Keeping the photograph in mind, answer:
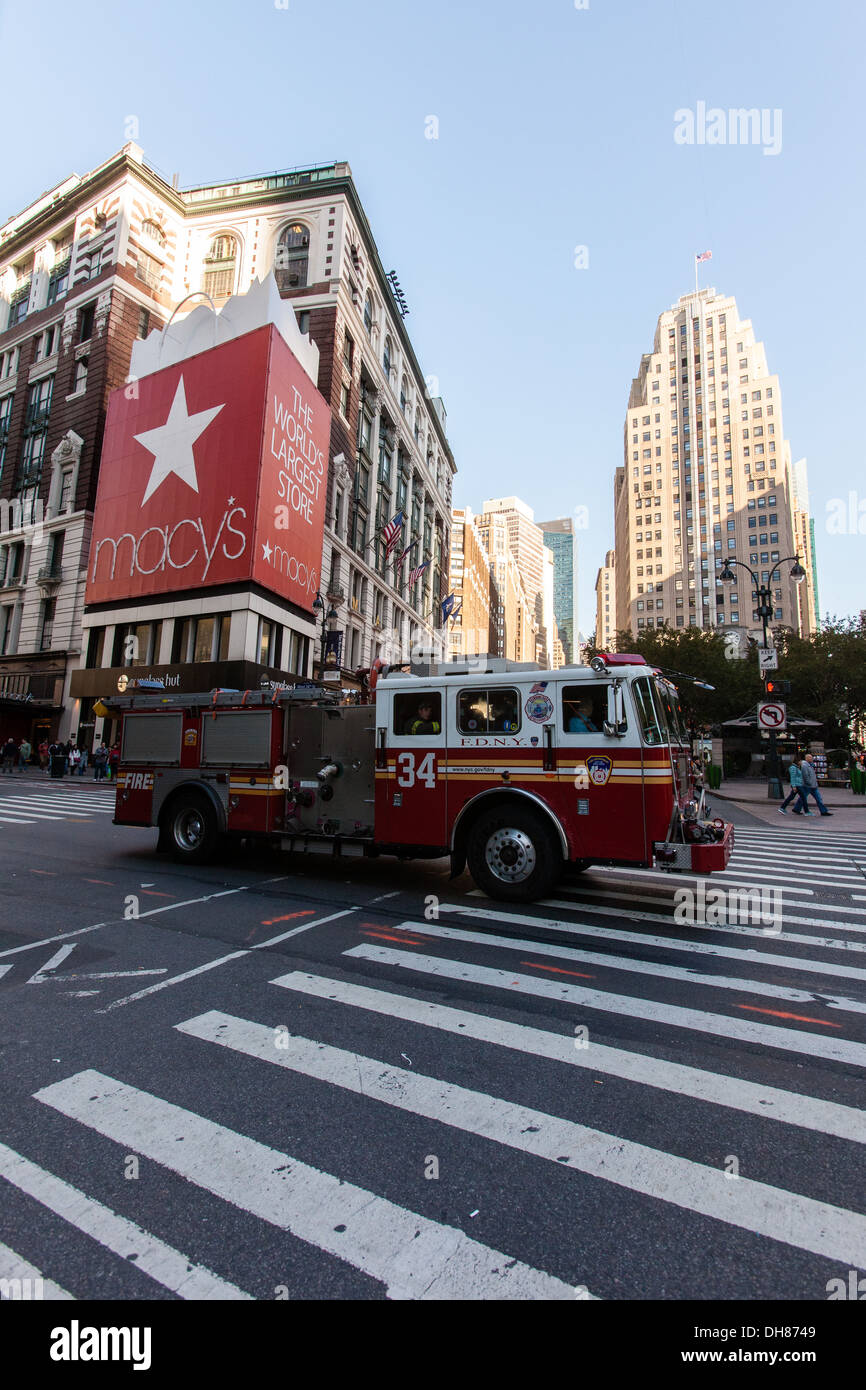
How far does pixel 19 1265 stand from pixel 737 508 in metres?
136

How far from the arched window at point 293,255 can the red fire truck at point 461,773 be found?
4091cm

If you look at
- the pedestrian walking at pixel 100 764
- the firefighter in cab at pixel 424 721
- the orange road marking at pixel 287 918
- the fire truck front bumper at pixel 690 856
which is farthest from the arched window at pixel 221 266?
the fire truck front bumper at pixel 690 856

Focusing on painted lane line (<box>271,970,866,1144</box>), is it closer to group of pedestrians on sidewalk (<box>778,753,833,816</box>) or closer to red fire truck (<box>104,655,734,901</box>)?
red fire truck (<box>104,655,734,901</box>)

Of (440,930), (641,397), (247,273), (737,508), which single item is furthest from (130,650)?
(641,397)

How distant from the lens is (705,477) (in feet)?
406

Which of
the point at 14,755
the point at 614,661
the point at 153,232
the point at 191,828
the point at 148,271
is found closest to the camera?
the point at 614,661

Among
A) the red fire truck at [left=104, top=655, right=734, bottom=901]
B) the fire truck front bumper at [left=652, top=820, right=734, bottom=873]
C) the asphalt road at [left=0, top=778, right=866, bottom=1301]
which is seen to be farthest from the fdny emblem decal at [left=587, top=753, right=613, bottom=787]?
the asphalt road at [left=0, top=778, right=866, bottom=1301]

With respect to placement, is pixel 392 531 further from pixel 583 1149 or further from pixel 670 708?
pixel 583 1149

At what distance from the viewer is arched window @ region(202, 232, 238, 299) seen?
41875mm

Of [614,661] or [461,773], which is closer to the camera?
[614,661]

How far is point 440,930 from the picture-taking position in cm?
671

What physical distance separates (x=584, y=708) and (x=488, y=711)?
121cm

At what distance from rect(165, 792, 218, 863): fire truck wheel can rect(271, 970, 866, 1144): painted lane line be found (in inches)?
206

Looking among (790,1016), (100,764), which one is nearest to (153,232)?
(100,764)
